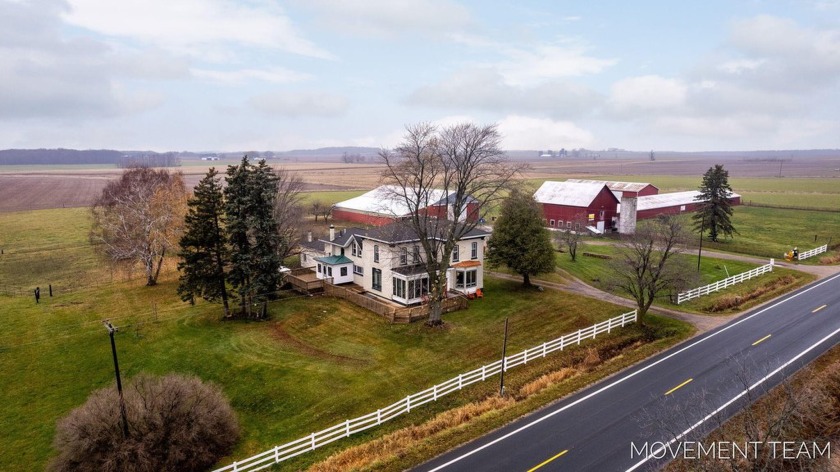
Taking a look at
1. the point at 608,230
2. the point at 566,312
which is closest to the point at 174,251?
the point at 566,312

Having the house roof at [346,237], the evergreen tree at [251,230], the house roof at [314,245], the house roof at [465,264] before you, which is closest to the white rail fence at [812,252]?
the house roof at [465,264]

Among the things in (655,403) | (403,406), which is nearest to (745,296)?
(655,403)

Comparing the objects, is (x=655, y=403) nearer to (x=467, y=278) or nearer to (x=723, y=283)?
(x=467, y=278)

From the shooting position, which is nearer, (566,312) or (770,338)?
(770,338)

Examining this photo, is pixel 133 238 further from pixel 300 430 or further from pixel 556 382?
pixel 556 382

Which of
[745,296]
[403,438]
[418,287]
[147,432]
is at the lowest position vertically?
[403,438]

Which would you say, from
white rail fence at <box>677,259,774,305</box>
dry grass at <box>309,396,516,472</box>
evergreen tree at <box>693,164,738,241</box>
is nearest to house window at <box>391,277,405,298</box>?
dry grass at <box>309,396,516,472</box>

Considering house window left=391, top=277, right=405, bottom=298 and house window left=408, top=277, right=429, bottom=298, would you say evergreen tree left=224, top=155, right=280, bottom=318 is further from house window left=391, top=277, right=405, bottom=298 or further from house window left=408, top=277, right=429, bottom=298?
house window left=408, top=277, right=429, bottom=298

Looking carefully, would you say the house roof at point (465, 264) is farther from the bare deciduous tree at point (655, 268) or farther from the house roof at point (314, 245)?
the house roof at point (314, 245)
